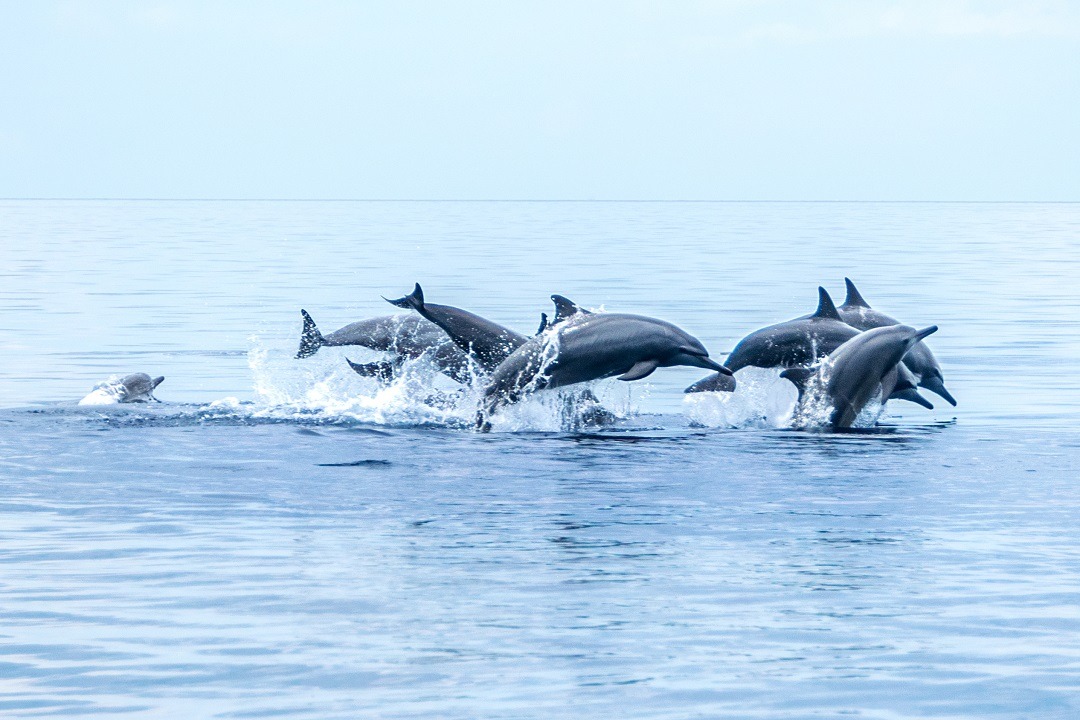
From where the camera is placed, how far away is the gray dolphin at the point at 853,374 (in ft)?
60.5

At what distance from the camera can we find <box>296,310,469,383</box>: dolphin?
773 inches

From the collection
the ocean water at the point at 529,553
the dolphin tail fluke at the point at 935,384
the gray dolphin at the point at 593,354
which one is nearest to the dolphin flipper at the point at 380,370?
the ocean water at the point at 529,553

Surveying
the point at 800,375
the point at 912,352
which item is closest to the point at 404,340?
the point at 800,375

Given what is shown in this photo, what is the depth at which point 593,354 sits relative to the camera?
1797 cm

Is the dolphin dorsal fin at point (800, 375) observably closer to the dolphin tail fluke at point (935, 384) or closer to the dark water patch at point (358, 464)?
the dolphin tail fluke at point (935, 384)

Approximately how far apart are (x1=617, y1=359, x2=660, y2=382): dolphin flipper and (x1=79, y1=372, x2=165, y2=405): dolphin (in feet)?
21.5

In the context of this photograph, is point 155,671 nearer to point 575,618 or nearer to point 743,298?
point 575,618

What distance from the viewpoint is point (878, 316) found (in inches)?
837

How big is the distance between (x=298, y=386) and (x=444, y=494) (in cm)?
1190

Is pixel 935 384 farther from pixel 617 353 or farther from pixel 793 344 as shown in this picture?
pixel 617 353

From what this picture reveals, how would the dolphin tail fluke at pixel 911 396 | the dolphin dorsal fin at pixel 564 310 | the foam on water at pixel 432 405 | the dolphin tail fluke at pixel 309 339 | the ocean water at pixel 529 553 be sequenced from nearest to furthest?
the ocean water at pixel 529 553, the dolphin dorsal fin at pixel 564 310, the foam on water at pixel 432 405, the dolphin tail fluke at pixel 911 396, the dolphin tail fluke at pixel 309 339

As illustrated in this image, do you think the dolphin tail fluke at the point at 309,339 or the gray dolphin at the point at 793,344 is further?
the dolphin tail fluke at the point at 309,339

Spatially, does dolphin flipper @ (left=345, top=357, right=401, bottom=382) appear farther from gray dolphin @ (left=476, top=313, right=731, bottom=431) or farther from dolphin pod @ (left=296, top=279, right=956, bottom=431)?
gray dolphin @ (left=476, top=313, right=731, bottom=431)

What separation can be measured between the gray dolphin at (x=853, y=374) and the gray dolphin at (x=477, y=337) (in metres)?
3.29
